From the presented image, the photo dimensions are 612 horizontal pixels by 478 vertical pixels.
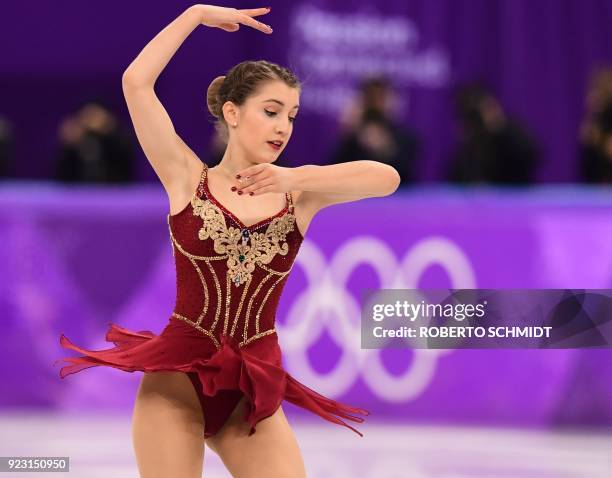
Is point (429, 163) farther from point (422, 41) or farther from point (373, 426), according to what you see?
point (373, 426)

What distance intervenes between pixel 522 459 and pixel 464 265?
4.58 ft

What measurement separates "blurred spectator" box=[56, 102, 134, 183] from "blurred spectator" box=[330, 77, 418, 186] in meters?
1.55

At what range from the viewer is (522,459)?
5949 millimetres

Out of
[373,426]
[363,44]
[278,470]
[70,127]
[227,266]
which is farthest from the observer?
[363,44]

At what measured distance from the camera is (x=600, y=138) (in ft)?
26.1

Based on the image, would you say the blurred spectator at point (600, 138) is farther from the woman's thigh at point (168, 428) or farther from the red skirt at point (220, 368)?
the woman's thigh at point (168, 428)

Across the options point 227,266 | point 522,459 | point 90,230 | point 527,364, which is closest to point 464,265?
point 527,364

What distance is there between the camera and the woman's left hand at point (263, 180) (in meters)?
3.36

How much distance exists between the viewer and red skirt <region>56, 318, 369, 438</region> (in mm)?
3518

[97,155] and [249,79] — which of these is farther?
[97,155]

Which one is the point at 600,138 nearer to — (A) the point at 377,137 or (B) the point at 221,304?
(A) the point at 377,137

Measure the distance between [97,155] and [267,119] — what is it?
5064mm

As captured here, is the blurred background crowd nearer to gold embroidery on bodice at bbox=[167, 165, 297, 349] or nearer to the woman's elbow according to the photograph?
the woman's elbow

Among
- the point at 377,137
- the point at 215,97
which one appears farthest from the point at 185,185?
the point at 377,137
